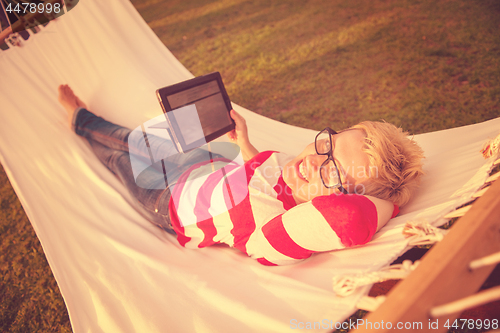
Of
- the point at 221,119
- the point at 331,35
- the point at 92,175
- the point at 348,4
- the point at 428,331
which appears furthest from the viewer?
the point at 348,4

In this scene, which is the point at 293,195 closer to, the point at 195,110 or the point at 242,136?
the point at 242,136

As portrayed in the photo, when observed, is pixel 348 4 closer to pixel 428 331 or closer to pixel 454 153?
pixel 454 153

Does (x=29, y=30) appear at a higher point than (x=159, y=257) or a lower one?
higher

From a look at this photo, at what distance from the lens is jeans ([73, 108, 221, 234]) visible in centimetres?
139

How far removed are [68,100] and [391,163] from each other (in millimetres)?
2130

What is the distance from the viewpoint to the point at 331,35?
12.5 ft

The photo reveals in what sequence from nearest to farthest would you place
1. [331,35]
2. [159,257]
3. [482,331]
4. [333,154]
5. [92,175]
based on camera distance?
1. [333,154]
2. [482,331]
3. [159,257]
4. [92,175]
5. [331,35]

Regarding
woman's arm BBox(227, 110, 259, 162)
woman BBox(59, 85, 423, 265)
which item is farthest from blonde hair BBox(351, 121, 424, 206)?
woman's arm BBox(227, 110, 259, 162)

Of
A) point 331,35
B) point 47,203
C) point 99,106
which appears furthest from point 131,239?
point 331,35

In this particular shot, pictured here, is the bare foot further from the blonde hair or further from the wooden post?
the wooden post

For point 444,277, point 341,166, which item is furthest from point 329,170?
point 444,277

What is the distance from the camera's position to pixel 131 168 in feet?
5.08

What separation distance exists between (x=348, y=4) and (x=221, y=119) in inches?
171

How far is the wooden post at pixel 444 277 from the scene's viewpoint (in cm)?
41
